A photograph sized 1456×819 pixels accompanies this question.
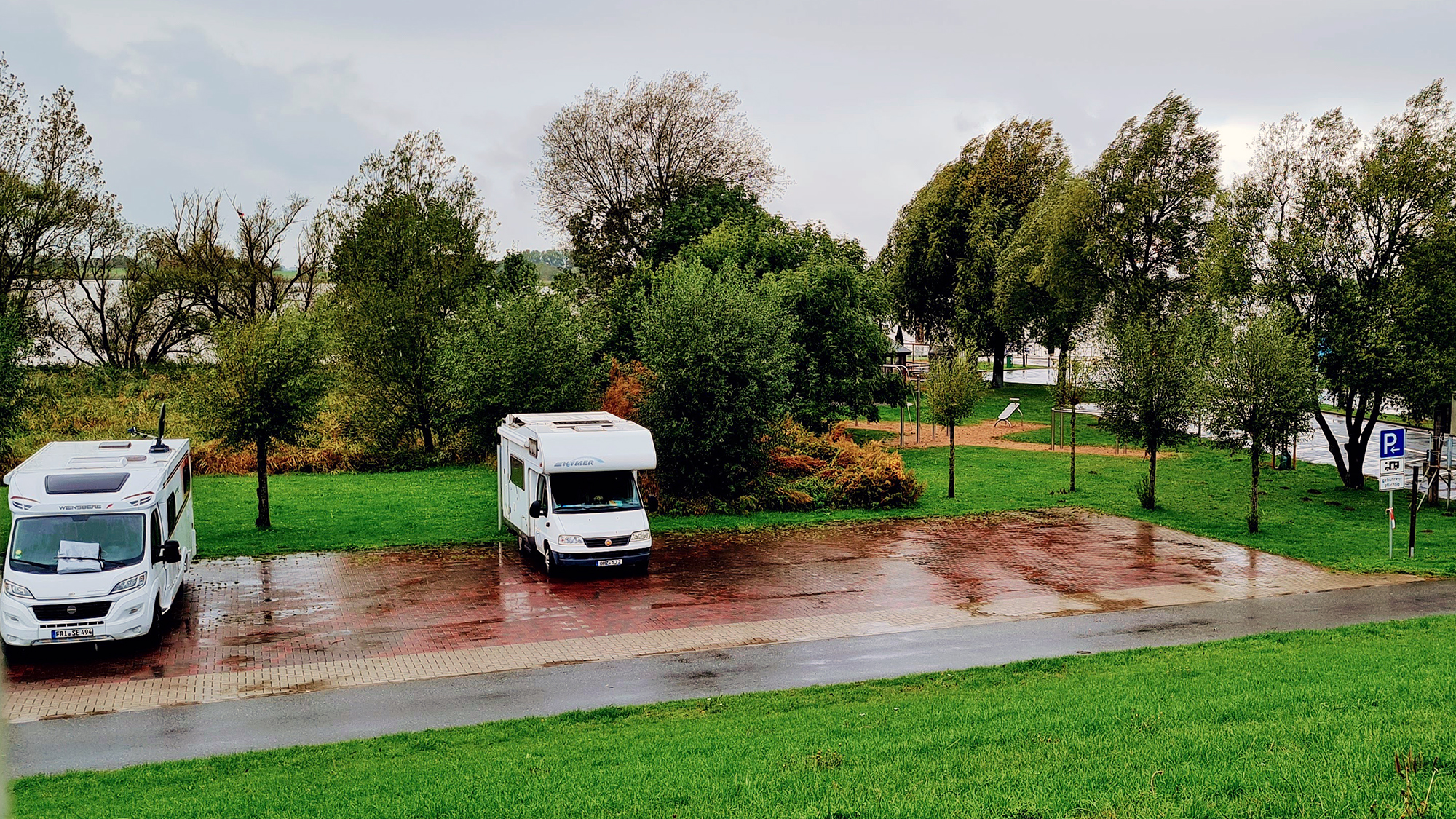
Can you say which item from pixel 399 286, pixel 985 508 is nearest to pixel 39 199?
pixel 399 286

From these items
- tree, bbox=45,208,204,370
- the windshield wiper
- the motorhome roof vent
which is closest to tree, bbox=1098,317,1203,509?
the motorhome roof vent

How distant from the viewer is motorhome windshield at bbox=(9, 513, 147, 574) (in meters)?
14.9

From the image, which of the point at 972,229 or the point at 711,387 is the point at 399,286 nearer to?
the point at 711,387

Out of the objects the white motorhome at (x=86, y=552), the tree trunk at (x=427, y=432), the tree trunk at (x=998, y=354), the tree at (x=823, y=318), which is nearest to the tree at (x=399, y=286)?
the tree trunk at (x=427, y=432)

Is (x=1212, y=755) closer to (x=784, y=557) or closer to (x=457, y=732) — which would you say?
(x=457, y=732)

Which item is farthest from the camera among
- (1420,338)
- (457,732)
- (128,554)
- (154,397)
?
(154,397)

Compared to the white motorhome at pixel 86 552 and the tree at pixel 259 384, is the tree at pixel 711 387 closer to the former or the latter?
the tree at pixel 259 384

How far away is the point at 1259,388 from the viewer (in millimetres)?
24109

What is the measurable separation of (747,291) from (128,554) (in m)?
17.2

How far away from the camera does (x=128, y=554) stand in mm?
15273

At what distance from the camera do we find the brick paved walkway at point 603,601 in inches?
563

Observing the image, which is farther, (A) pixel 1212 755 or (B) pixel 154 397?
(B) pixel 154 397

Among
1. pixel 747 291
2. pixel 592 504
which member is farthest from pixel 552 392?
pixel 592 504

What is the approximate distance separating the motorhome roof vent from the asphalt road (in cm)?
439
